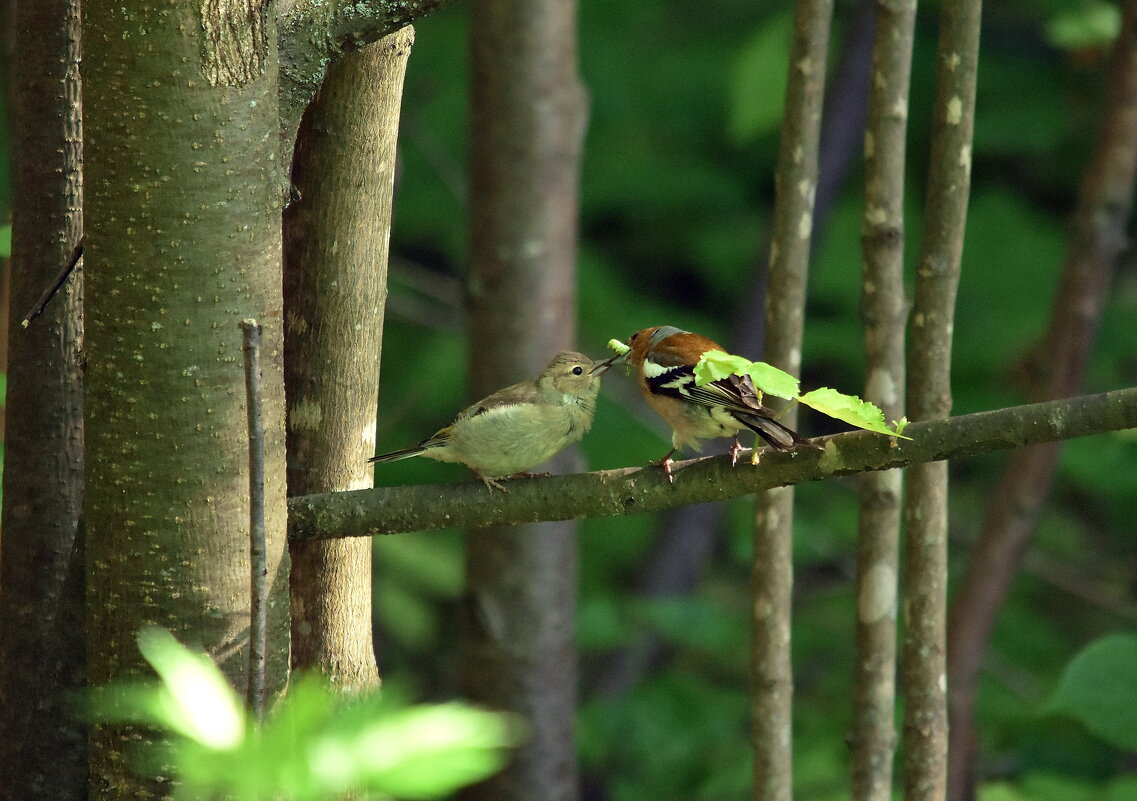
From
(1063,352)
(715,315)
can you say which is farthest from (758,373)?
(715,315)

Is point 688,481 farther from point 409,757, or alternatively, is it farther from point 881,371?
point 409,757

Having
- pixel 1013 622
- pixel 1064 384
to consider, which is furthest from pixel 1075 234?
pixel 1013 622

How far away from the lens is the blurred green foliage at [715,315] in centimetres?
680

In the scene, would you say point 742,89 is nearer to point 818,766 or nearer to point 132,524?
point 818,766

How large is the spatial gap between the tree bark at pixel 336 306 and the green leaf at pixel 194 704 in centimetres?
142

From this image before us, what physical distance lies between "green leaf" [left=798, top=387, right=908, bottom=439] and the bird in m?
0.43

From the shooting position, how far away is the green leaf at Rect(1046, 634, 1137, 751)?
387 cm

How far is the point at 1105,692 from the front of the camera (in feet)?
12.9

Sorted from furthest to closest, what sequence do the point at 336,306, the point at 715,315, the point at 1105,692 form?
the point at 715,315, the point at 1105,692, the point at 336,306

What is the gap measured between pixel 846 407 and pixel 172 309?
1202 mm

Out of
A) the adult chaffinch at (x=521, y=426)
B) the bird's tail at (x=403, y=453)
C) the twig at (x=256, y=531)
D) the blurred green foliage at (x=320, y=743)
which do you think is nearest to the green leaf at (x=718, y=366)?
the twig at (x=256, y=531)

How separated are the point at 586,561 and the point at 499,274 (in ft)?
13.7

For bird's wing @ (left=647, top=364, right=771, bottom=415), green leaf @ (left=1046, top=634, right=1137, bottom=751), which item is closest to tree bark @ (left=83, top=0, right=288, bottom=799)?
bird's wing @ (left=647, top=364, right=771, bottom=415)

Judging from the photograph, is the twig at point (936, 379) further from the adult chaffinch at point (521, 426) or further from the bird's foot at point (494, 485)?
the bird's foot at point (494, 485)
